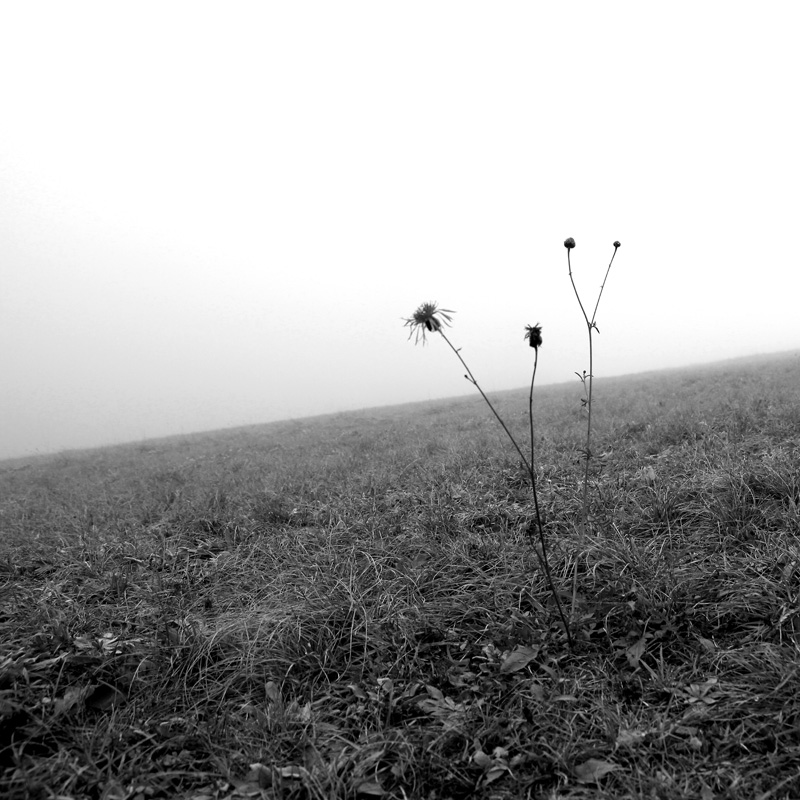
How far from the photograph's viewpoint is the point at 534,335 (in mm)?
2445

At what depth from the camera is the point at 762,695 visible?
2043 millimetres

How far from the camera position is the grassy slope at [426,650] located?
77.3 inches

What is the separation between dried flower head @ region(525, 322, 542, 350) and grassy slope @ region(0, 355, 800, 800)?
5.52ft

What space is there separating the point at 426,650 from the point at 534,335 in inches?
77.9

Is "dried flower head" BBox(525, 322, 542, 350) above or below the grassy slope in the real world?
above

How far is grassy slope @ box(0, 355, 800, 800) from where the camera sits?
196cm

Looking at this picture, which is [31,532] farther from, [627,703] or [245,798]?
[627,703]

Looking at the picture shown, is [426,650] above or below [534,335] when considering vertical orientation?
below

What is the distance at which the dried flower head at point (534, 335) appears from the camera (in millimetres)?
2408

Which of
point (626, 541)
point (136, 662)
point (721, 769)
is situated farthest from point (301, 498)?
point (721, 769)

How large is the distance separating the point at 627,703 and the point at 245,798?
5.92 feet

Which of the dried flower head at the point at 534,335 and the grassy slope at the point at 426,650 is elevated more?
the dried flower head at the point at 534,335

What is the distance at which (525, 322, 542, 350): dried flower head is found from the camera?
241 cm

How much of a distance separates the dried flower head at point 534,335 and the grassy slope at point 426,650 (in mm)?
1683
